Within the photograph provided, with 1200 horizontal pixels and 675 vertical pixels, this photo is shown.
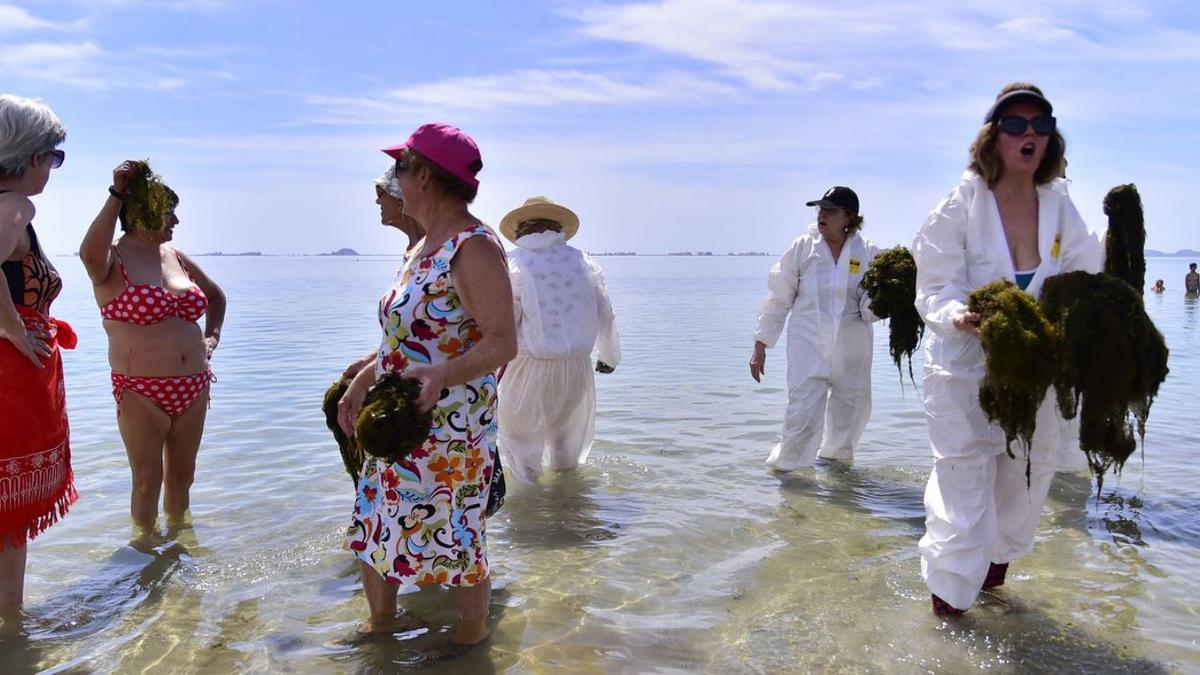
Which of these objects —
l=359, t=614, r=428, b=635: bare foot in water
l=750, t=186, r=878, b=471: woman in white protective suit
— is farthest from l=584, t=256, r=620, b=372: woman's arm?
l=359, t=614, r=428, b=635: bare foot in water

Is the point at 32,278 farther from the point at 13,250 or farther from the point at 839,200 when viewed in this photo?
the point at 839,200

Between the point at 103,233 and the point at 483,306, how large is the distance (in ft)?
8.23

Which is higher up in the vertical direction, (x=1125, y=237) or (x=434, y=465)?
(x=1125, y=237)

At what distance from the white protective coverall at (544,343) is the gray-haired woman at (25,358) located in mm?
2863

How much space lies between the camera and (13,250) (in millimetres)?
3725

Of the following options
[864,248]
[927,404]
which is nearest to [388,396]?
[927,404]

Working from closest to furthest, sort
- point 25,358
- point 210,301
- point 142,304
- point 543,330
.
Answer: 1. point 25,358
2. point 142,304
3. point 210,301
4. point 543,330

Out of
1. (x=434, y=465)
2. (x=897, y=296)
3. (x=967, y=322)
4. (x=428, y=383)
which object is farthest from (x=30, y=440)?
(x=897, y=296)

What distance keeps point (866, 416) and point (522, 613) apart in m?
3.76

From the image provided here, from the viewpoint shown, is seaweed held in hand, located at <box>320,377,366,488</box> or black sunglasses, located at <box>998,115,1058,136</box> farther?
seaweed held in hand, located at <box>320,377,366,488</box>

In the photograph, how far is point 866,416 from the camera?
720cm

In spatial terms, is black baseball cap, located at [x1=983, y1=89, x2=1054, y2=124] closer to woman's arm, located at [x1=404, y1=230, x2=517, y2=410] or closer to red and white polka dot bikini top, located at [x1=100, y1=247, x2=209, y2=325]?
woman's arm, located at [x1=404, y1=230, x2=517, y2=410]

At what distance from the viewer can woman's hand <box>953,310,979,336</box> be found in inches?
144

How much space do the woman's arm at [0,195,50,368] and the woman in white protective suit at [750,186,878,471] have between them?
4.58m
